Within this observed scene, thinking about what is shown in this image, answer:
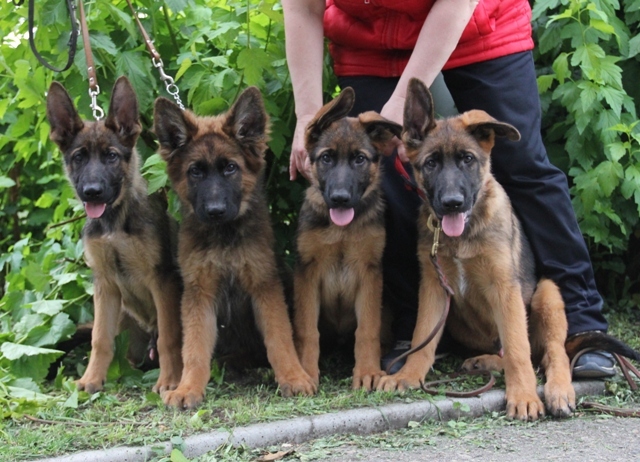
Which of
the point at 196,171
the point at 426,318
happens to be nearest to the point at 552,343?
the point at 426,318

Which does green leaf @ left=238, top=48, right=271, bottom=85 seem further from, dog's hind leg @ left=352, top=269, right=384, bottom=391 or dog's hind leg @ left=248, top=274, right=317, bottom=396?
dog's hind leg @ left=352, top=269, right=384, bottom=391

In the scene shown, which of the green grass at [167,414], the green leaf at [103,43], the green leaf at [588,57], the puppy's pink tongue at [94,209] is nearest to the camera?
the green grass at [167,414]

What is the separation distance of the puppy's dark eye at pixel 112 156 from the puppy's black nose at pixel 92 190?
0.29m

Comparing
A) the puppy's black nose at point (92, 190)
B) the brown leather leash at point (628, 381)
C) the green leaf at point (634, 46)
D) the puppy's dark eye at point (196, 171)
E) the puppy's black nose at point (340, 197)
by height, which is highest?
the green leaf at point (634, 46)

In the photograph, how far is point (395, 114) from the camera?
5250mm

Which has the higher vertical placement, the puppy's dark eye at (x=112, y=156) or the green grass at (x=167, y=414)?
the puppy's dark eye at (x=112, y=156)

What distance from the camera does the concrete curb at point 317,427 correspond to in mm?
3986

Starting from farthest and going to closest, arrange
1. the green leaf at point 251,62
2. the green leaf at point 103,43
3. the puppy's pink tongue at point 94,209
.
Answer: the green leaf at point 251,62 → the green leaf at point 103,43 → the puppy's pink tongue at point 94,209

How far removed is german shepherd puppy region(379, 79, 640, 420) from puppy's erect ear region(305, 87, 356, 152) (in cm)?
38

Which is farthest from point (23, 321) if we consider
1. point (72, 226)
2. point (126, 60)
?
point (126, 60)

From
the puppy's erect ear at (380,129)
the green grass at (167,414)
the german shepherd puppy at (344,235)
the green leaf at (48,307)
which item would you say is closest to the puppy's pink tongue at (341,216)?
the german shepherd puppy at (344,235)

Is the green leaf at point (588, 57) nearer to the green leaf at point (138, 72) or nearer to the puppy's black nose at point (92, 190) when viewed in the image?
the green leaf at point (138, 72)

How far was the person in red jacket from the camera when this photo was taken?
5.40 metres

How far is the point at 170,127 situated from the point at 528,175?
2.46 metres
